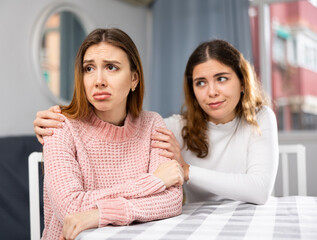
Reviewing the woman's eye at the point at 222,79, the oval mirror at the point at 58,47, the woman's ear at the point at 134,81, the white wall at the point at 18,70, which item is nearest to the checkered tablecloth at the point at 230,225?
the woman's ear at the point at 134,81

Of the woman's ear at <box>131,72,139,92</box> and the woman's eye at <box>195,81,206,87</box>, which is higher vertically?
the woman's eye at <box>195,81,206,87</box>

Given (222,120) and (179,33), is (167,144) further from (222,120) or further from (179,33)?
(179,33)

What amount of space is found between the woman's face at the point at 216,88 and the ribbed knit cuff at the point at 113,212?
733 millimetres

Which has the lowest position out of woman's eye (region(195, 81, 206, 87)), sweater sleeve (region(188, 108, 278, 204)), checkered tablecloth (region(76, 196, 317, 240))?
checkered tablecloth (region(76, 196, 317, 240))

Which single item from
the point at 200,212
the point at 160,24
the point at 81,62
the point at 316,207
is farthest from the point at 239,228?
the point at 160,24

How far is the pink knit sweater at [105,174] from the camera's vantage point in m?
0.97

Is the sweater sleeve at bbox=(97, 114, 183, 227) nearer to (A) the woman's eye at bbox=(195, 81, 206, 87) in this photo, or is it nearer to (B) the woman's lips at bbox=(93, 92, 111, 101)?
(B) the woman's lips at bbox=(93, 92, 111, 101)

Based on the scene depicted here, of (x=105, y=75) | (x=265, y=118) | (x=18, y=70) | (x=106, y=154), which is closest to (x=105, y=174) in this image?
(x=106, y=154)

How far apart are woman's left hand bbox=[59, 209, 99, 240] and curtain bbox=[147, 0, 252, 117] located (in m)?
2.52

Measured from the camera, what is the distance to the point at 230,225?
A: 3.22 feet

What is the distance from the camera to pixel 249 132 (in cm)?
159

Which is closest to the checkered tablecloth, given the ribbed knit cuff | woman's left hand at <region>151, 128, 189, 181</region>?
the ribbed knit cuff

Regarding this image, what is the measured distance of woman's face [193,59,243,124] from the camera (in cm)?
156

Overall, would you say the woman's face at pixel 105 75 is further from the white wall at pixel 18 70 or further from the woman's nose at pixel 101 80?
the white wall at pixel 18 70
